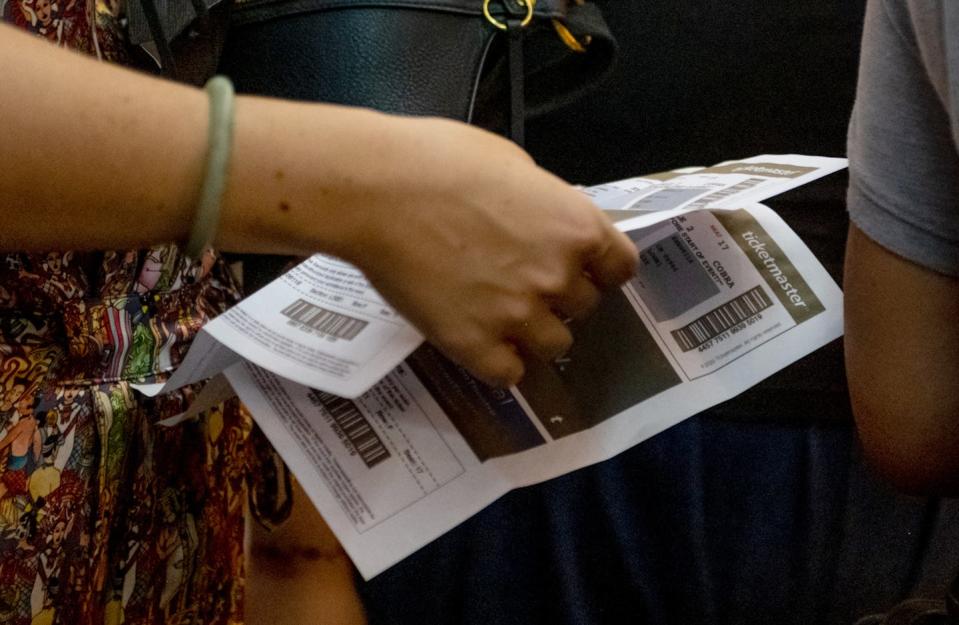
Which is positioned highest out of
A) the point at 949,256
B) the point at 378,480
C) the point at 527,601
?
the point at 949,256

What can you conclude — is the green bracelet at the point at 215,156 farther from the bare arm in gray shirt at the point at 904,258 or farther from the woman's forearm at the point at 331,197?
the bare arm in gray shirt at the point at 904,258

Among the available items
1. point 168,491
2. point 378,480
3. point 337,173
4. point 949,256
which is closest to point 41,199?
point 337,173

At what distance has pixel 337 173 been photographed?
1.20 feet

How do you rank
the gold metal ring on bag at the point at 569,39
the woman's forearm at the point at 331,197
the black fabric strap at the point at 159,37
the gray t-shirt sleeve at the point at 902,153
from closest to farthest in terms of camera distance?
the woman's forearm at the point at 331,197
the gray t-shirt sleeve at the point at 902,153
the black fabric strap at the point at 159,37
the gold metal ring on bag at the point at 569,39

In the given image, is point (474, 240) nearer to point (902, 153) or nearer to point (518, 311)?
point (518, 311)

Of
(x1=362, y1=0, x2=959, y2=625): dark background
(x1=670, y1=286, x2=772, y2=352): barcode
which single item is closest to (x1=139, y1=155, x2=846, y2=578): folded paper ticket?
(x1=670, y1=286, x2=772, y2=352): barcode

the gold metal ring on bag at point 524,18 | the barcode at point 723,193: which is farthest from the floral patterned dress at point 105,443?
the barcode at point 723,193

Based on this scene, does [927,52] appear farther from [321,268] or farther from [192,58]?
[192,58]

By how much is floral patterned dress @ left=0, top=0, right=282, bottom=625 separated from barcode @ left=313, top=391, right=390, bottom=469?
0.18 meters

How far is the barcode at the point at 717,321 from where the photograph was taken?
523mm

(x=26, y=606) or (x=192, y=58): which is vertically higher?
(x=192, y=58)

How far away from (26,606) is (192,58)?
0.38 m

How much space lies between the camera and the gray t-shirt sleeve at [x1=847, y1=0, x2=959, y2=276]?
456 mm

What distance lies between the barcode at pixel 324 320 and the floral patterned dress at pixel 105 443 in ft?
0.56
